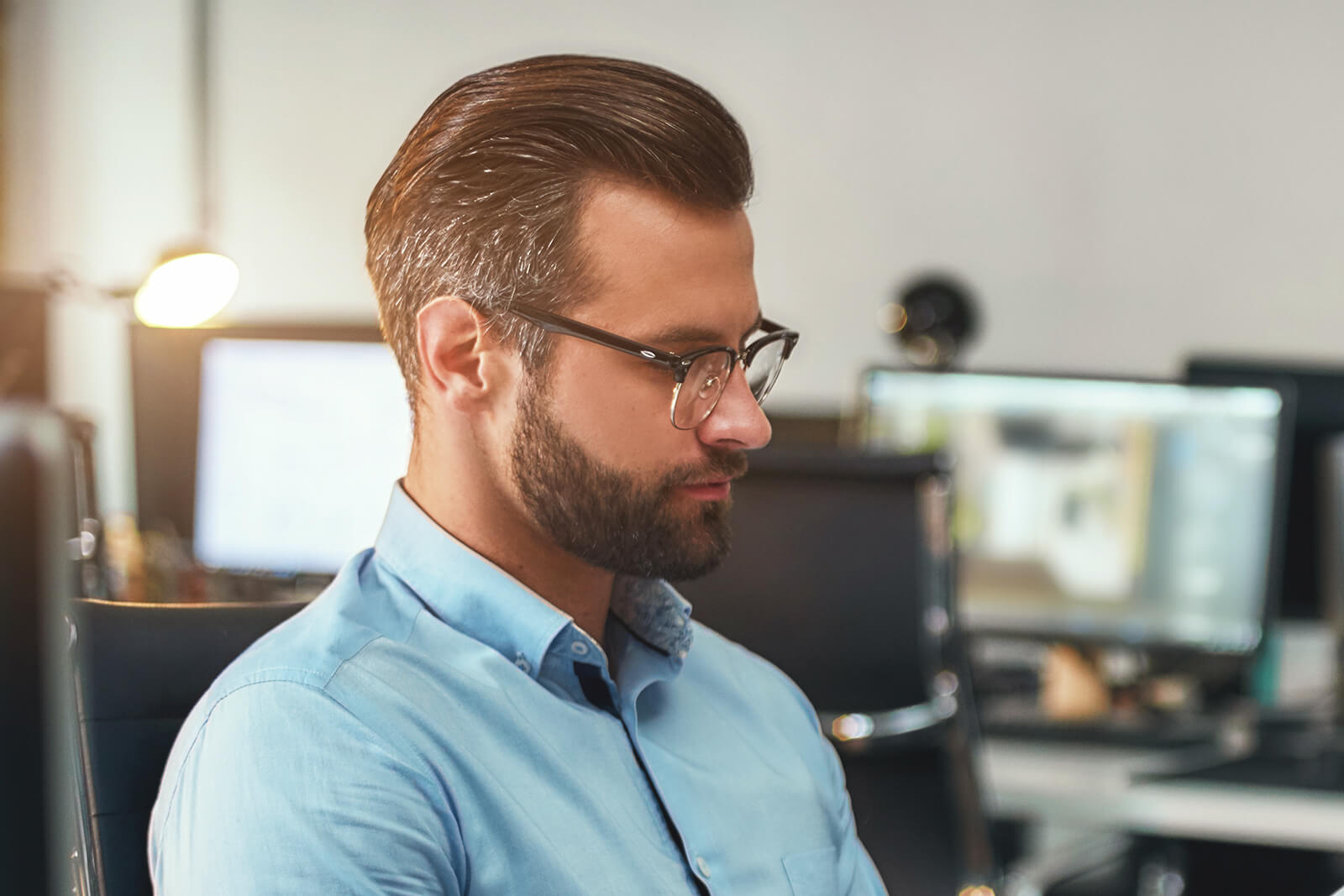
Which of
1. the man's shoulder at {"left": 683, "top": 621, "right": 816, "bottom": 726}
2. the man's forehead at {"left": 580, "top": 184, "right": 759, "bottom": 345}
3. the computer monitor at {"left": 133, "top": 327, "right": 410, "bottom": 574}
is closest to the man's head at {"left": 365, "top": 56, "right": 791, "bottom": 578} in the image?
the man's forehead at {"left": 580, "top": 184, "right": 759, "bottom": 345}

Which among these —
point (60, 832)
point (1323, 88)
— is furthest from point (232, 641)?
point (1323, 88)

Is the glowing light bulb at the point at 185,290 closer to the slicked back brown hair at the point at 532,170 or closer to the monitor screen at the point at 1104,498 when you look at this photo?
the monitor screen at the point at 1104,498

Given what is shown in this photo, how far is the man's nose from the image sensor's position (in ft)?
2.89

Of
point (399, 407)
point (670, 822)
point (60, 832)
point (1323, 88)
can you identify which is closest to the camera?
point (60, 832)

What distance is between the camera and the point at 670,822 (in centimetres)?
82

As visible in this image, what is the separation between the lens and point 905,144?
2826mm

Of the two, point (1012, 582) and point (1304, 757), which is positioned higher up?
point (1012, 582)

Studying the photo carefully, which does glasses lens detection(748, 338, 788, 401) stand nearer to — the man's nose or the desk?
the man's nose

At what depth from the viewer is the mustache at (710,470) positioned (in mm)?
880

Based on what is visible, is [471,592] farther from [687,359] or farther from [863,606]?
[863,606]

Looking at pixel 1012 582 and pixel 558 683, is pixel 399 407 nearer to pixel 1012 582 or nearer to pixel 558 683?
pixel 1012 582

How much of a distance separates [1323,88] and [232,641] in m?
2.49

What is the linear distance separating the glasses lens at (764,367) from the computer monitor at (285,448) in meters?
1.07

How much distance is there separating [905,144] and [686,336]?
211 cm
